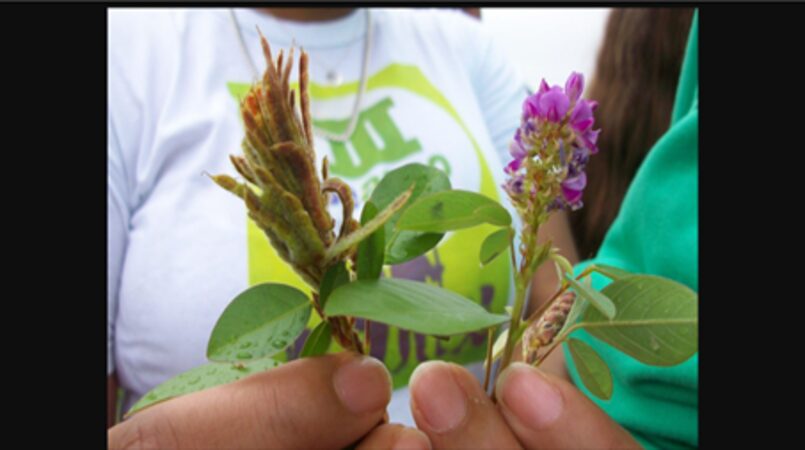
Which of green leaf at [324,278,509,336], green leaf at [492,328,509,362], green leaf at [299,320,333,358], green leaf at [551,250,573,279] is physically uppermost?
green leaf at [551,250,573,279]

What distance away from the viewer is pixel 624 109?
2.75ft

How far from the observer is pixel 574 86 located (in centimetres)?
26

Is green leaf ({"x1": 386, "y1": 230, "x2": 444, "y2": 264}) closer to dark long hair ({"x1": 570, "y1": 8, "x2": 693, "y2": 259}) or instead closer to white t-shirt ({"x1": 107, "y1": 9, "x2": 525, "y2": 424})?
white t-shirt ({"x1": 107, "y1": 9, "x2": 525, "y2": 424})

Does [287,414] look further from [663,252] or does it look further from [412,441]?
[663,252]

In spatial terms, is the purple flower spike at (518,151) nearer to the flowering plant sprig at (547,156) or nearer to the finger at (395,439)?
the flowering plant sprig at (547,156)

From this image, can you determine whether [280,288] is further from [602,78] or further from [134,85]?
[602,78]

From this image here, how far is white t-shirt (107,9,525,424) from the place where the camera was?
594 millimetres

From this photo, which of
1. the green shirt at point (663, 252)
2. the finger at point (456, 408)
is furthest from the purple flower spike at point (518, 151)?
the green shirt at point (663, 252)

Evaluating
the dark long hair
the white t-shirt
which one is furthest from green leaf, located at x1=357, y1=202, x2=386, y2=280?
the dark long hair

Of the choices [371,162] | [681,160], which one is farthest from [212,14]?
[681,160]

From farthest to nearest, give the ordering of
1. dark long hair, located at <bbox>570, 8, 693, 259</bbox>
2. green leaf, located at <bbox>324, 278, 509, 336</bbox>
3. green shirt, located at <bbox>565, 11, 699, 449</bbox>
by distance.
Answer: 1. dark long hair, located at <bbox>570, 8, 693, 259</bbox>
2. green shirt, located at <bbox>565, 11, 699, 449</bbox>
3. green leaf, located at <bbox>324, 278, 509, 336</bbox>

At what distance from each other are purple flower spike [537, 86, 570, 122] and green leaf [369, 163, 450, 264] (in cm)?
6

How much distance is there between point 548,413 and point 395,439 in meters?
0.07

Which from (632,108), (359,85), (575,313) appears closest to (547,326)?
(575,313)
